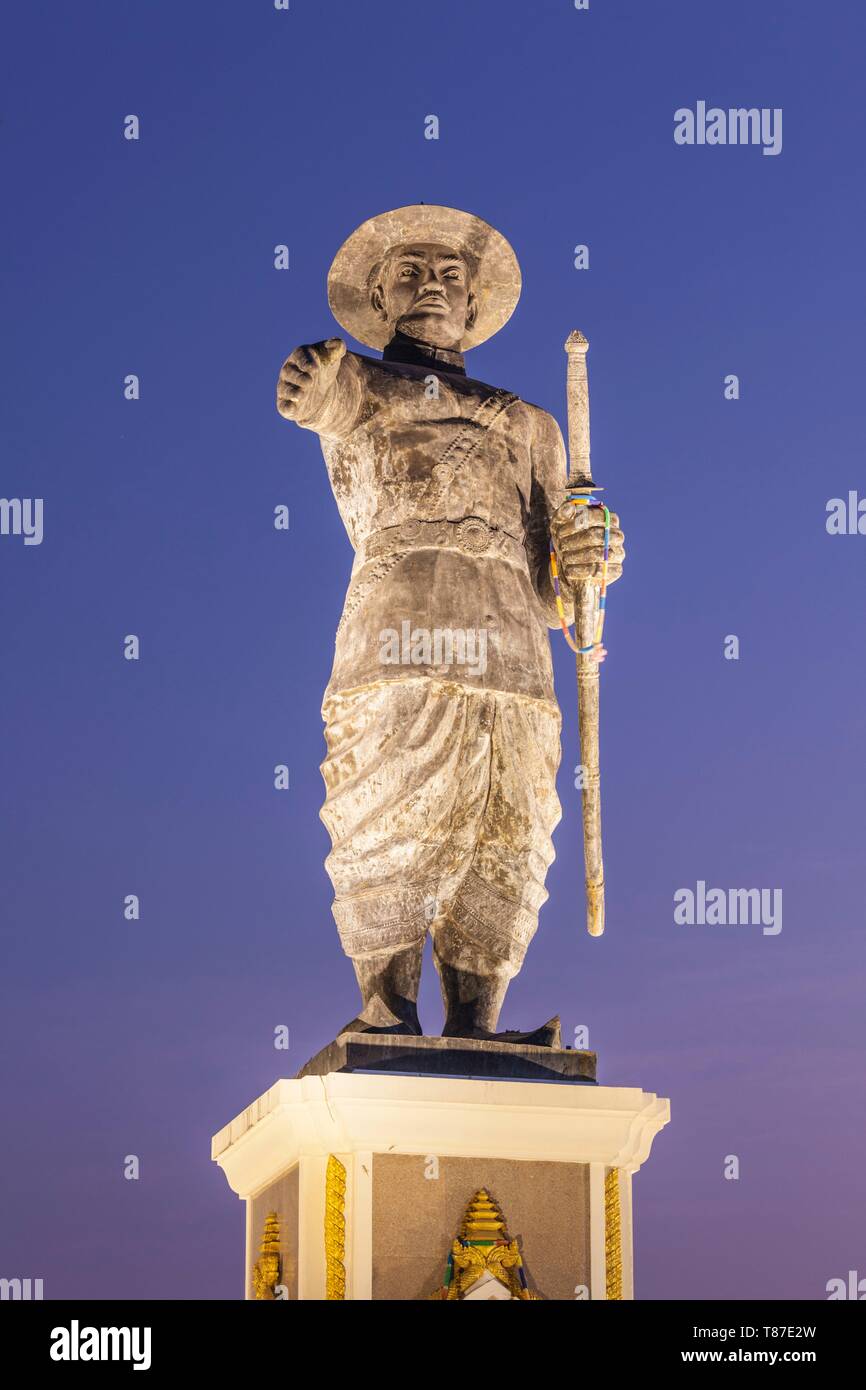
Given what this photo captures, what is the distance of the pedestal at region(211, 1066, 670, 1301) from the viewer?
10234 mm

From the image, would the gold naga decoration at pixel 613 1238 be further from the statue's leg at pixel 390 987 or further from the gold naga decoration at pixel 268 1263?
the gold naga decoration at pixel 268 1263

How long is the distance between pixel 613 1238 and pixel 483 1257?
28.4 inches

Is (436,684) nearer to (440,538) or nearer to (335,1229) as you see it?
(440,538)

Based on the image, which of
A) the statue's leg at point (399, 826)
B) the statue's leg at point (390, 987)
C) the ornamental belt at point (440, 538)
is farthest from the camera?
the ornamental belt at point (440, 538)

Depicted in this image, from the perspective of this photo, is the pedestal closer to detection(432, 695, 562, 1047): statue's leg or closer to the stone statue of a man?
the stone statue of a man

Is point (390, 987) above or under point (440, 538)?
under

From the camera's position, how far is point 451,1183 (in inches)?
410

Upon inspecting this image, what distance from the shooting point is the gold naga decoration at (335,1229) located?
33.5 ft

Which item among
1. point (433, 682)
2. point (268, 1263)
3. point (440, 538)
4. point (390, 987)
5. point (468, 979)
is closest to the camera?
point (268, 1263)

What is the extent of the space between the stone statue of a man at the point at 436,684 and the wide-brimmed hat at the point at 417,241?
0.53 metres

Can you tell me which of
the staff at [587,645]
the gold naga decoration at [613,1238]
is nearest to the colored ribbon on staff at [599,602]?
the staff at [587,645]

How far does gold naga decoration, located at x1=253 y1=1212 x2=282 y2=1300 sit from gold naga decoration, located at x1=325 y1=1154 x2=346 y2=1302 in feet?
1.95

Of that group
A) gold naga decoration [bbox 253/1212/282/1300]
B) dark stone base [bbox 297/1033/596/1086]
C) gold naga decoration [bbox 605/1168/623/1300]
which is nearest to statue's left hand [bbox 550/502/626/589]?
dark stone base [bbox 297/1033/596/1086]

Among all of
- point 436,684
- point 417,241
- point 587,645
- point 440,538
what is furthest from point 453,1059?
point 417,241
